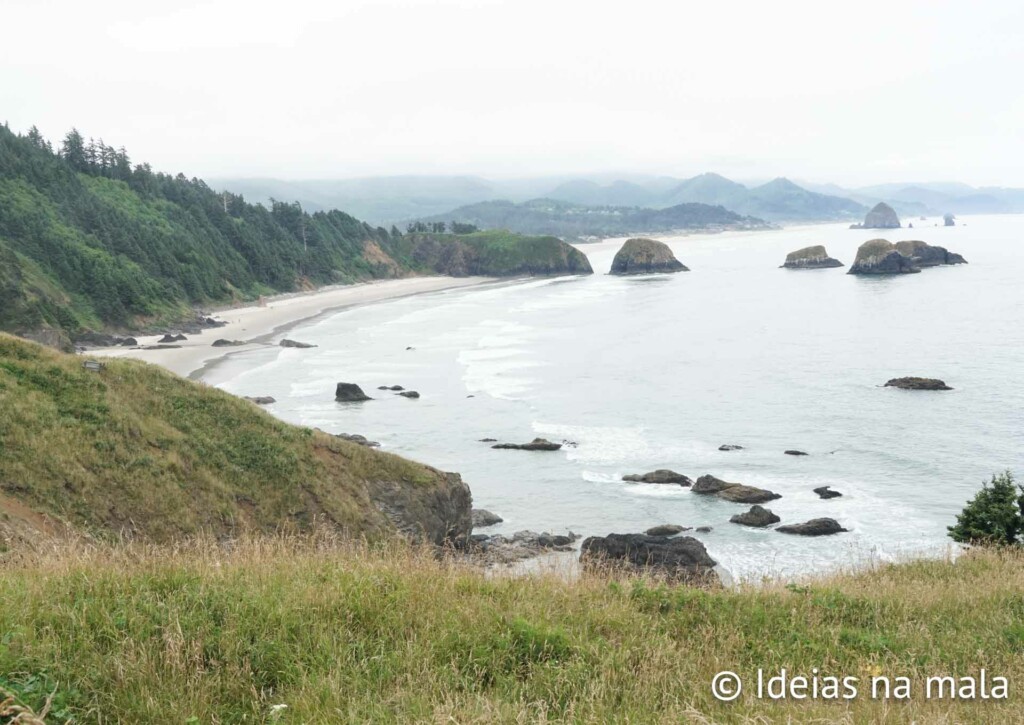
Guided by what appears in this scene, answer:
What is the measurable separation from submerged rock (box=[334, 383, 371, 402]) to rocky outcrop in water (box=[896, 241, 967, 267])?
120 meters

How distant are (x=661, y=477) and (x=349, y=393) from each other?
82.3ft

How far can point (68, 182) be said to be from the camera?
362 ft

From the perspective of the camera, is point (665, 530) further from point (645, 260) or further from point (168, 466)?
point (645, 260)

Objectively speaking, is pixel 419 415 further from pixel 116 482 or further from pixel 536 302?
pixel 536 302

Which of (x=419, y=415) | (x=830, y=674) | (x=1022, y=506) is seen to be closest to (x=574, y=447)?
(x=419, y=415)

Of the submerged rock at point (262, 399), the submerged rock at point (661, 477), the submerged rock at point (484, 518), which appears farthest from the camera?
the submerged rock at point (262, 399)

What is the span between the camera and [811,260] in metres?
160

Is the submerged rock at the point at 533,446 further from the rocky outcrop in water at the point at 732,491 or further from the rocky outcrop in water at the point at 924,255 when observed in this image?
the rocky outcrop in water at the point at 924,255

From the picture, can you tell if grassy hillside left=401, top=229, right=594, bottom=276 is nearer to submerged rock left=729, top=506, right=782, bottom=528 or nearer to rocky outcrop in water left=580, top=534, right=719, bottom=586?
submerged rock left=729, top=506, right=782, bottom=528

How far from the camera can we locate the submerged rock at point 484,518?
2998 centimetres

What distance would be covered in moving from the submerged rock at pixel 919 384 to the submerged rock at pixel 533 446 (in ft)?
85.4

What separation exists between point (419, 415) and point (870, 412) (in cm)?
2763

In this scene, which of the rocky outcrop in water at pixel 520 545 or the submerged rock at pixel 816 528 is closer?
the rocky outcrop in water at pixel 520 545

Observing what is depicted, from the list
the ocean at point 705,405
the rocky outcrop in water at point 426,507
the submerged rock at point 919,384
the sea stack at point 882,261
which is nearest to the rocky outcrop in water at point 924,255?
the sea stack at point 882,261
